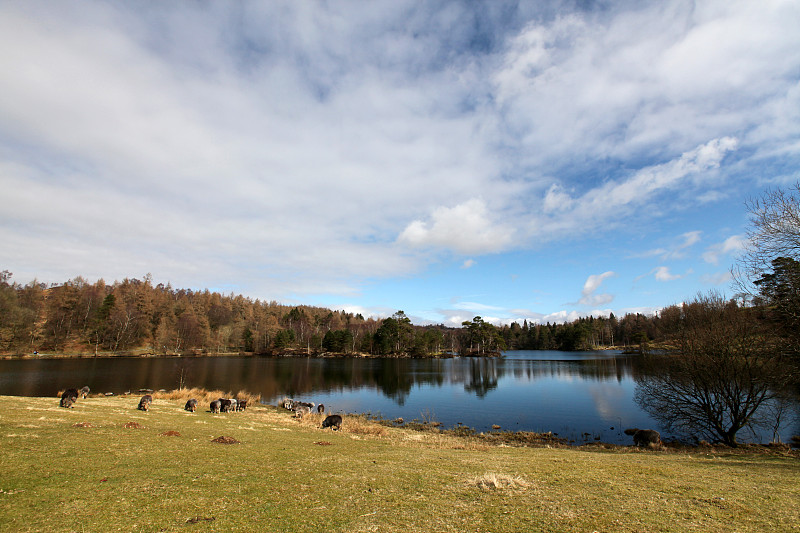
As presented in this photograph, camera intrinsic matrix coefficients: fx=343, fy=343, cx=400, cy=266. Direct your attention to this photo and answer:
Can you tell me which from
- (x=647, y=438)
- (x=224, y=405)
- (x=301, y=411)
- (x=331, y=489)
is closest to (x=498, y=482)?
(x=331, y=489)

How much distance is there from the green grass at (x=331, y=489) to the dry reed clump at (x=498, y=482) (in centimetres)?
4

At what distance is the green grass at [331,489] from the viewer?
6633mm

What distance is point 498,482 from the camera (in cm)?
941

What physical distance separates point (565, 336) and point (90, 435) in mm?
190427

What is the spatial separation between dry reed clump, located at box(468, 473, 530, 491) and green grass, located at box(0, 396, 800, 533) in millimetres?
36

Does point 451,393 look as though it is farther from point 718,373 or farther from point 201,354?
point 201,354

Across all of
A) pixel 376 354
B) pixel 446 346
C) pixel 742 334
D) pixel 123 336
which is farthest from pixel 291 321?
pixel 742 334

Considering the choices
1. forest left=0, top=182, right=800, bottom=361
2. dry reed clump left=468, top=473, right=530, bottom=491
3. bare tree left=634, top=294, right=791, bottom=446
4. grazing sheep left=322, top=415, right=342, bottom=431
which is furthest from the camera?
forest left=0, top=182, right=800, bottom=361

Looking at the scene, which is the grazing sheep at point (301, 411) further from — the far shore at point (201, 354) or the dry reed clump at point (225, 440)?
the far shore at point (201, 354)

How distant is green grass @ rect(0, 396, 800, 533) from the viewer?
21.8 feet

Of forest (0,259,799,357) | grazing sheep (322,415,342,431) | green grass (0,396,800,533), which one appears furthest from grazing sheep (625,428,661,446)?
forest (0,259,799,357)

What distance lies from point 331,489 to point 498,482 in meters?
4.50

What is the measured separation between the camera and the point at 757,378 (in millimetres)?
23000

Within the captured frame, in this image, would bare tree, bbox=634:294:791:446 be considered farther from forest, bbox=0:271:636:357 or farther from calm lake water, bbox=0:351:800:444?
forest, bbox=0:271:636:357
